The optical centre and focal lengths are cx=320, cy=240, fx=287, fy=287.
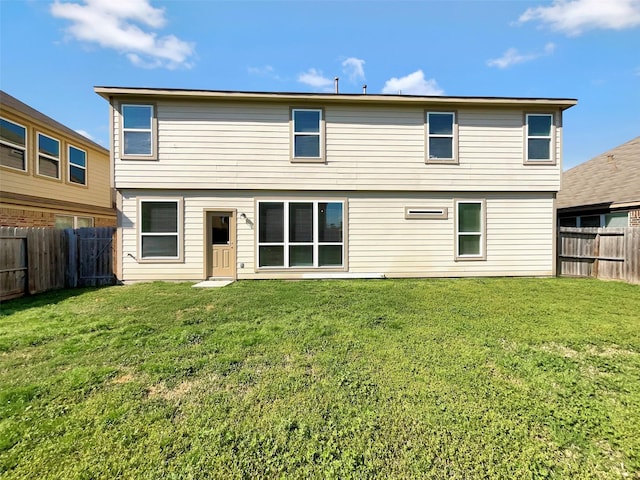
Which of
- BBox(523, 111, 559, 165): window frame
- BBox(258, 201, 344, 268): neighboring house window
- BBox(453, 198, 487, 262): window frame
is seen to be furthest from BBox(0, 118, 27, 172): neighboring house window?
BBox(523, 111, 559, 165): window frame

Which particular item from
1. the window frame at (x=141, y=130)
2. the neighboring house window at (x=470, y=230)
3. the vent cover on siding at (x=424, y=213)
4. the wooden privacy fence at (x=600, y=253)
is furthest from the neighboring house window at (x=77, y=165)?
the wooden privacy fence at (x=600, y=253)

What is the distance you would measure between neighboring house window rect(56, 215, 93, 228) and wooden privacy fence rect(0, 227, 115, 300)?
432 centimetres

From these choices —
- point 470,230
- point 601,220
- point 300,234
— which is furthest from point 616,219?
point 300,234

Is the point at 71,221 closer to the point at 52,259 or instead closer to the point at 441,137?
the point at 52,259

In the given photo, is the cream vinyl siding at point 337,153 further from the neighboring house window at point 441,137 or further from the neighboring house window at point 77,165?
the neighboring house window at point 77,165

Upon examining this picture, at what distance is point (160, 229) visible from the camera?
8.32 m

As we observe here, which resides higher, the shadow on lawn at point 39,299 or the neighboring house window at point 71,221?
the neighboring house window at point 71,221

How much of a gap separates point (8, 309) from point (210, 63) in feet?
29.8

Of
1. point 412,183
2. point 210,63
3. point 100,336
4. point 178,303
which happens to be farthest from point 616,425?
point 210,63

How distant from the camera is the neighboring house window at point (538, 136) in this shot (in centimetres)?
887

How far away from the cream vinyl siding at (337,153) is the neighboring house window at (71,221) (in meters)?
5.52

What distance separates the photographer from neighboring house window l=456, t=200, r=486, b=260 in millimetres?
8922

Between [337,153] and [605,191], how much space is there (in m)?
11.0

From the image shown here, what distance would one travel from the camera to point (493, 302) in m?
5.93
